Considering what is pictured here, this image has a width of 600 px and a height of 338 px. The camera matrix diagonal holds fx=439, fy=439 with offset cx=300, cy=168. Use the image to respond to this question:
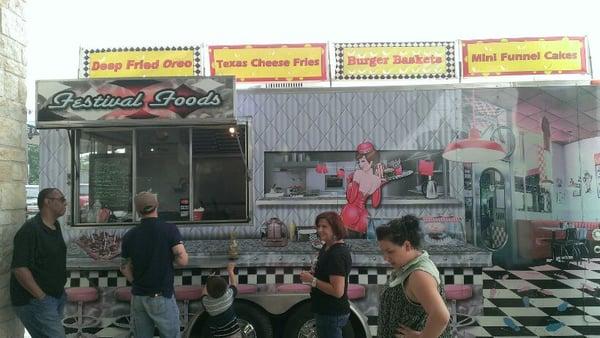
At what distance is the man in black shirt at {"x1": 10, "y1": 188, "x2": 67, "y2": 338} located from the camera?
326 cm

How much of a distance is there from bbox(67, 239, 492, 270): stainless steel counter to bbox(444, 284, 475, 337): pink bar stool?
0.64 feet

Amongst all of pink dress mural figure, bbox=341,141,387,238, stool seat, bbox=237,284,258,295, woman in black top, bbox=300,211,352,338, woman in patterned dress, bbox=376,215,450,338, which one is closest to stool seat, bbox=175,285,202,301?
stool seat, bbox=237,284,258,295

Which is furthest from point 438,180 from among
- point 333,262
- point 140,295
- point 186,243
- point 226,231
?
point 140,295

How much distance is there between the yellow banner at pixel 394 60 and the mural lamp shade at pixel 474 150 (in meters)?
0.80

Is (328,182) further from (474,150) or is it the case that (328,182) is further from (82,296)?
(82,296)

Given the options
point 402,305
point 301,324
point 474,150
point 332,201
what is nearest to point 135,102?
point 332,201

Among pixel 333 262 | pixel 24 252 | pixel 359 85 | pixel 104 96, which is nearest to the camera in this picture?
pixel 333 262

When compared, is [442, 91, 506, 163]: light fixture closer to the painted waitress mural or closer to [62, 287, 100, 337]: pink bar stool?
the painted waitress mural

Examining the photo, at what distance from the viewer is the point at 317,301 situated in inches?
123

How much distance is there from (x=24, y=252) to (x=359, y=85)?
311 centimetres

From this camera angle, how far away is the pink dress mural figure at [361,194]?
3.96m

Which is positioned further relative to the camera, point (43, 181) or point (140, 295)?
point (43, 181)

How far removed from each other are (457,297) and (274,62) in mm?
2858

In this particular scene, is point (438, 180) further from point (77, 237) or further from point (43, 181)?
point (43, 181)
